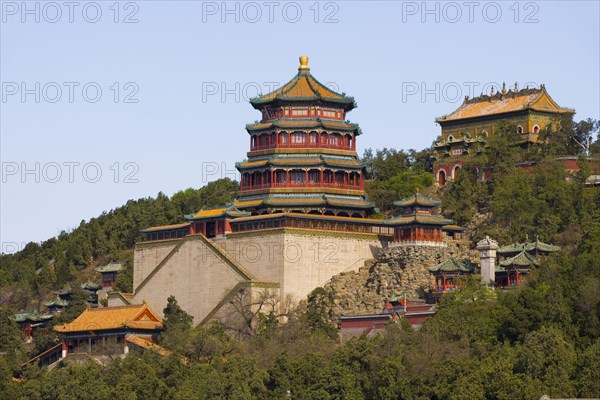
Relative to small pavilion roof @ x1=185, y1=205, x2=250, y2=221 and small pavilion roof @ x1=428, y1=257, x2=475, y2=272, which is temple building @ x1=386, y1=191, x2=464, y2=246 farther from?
small pavilion roof @ x1=185, y1=205, x2=250, y2=221

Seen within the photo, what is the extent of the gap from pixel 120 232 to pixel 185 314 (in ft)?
116

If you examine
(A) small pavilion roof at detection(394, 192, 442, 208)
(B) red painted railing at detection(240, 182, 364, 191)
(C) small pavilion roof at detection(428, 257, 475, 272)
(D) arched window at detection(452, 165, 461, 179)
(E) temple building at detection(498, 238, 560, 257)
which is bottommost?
(C) small pavilion roof at detection(428, 257, 475, 272)

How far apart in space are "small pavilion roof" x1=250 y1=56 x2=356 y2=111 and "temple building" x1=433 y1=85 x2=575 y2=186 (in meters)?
15.3

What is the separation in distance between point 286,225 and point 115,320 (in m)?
10.3

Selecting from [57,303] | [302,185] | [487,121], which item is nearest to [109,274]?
[57,303]

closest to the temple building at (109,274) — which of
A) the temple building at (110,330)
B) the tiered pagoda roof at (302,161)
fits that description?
the tiered pagoda roof at (302,161)

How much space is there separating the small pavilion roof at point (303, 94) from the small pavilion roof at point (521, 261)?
1556 centimetres

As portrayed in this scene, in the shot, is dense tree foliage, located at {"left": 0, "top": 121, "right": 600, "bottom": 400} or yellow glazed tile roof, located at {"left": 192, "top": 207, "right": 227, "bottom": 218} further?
yellow glazed tile roof, located at {"left": 192, "top": 207, "right": 227, "bottom": 218}

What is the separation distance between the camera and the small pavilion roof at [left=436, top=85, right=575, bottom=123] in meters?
114

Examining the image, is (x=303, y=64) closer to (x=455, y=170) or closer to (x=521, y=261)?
(x=455, y=170)

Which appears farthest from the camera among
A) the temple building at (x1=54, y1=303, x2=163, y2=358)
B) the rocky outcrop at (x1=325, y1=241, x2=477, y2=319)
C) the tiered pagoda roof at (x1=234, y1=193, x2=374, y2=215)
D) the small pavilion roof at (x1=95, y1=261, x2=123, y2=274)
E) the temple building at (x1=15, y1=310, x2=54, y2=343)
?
the small pavilion roof at (x1=95, y1=261, x2=123, y2=274)

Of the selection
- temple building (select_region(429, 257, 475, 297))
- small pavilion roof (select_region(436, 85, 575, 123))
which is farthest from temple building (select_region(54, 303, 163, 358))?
small pavilion roof (select_region(436, 85, 575, 123))

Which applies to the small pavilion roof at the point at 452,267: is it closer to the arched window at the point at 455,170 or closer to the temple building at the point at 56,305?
the arched window at the point at 455,170

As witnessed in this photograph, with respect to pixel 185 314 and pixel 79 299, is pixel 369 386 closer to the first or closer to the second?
pixel 185 314
